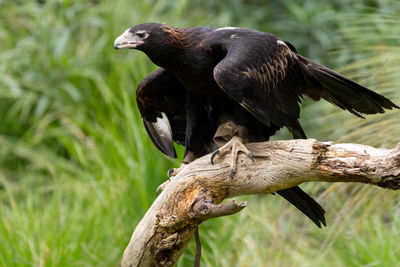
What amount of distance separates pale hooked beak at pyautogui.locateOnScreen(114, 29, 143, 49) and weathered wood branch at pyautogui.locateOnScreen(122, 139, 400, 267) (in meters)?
0.64

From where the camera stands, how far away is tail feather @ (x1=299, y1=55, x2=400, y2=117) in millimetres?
2721

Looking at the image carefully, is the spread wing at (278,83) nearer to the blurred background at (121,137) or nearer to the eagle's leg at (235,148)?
the eagle's leg at (235,148)

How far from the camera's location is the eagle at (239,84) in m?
2.68

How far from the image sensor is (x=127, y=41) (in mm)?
2852

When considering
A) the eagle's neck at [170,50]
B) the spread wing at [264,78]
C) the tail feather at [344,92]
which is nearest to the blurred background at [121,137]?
the tail feather at [344,92]

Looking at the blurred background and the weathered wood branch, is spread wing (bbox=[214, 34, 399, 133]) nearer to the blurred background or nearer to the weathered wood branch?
the weathered wood branch

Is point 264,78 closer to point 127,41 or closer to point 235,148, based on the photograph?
point 235,148

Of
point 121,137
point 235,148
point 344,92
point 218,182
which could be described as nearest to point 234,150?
point 235,148

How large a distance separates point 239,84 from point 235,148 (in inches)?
12.0

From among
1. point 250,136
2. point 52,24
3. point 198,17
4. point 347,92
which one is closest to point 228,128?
point 250,136

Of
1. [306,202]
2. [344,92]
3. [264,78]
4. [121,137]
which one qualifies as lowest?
[121,137]

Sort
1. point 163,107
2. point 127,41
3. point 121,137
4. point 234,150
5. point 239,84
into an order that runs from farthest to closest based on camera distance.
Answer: point 121,137 → point 163,107 → point 127,41 → point 234,150 → point 239,84

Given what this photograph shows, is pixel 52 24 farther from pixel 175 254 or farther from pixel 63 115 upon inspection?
pixel 175 254

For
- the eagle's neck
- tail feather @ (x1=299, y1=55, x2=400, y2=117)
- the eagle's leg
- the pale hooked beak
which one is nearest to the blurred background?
tail feather @ (x1=299, y1=55, x2=400, y2=117)
